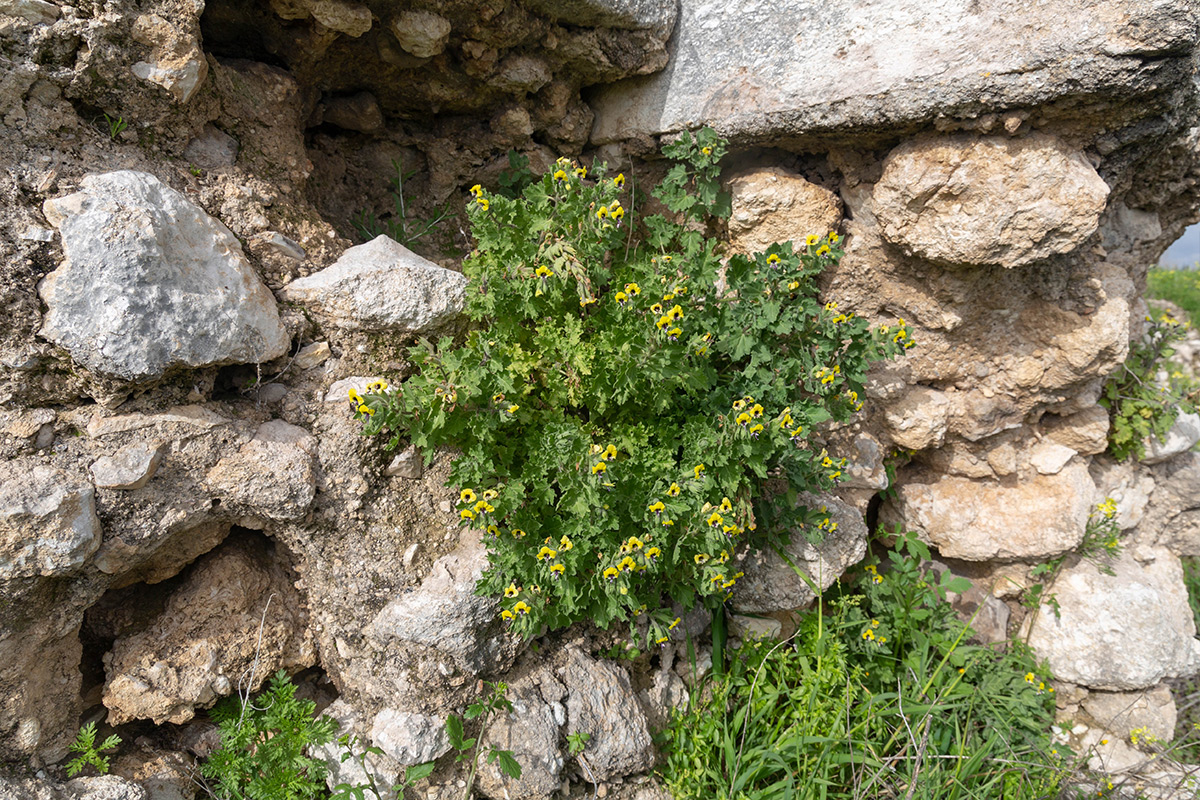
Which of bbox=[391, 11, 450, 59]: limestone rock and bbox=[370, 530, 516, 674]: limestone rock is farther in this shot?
bbox=[391, 11, 450, 59]: limestone rock

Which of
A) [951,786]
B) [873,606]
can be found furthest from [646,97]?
[951,786]

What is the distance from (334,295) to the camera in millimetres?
2852

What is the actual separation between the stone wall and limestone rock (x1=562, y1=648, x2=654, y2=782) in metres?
0.02

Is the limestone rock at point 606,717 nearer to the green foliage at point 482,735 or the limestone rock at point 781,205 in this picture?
the green foliage at point 482,735

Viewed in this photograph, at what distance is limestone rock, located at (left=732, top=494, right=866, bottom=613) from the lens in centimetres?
350

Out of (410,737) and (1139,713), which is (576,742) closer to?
(410,737)

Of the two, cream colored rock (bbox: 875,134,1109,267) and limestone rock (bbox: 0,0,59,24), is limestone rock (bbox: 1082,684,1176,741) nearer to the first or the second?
cream colored rock (bbox: 875,134,1109,267)

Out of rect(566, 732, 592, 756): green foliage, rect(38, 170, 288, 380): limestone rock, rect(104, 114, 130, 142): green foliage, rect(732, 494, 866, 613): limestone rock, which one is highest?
rect(104, 114, 130, 142): green foliage

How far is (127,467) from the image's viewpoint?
240cm

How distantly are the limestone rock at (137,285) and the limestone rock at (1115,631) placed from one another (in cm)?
476

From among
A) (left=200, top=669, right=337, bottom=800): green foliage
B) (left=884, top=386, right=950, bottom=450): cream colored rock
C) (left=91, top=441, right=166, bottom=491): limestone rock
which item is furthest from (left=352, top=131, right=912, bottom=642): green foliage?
(left=200, top=669, right=337, bottom=800): green foliage

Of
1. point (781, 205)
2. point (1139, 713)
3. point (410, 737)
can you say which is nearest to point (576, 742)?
point (410, 737)

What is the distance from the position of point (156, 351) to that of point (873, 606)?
3772 mm

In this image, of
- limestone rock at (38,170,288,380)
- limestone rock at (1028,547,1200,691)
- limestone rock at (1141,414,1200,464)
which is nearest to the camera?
limestone rock at (38,170,288,380)
